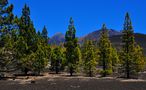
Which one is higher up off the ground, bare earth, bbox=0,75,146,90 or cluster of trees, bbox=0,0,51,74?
cluster of trees, bbox=0,0,51,74

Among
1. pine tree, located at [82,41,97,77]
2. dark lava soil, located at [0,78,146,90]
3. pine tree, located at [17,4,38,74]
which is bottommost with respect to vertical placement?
dark lava soil, located at [0,78,146,90]

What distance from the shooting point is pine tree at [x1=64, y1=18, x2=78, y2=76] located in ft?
333

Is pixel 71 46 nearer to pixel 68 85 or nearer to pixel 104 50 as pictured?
pixel 104 50

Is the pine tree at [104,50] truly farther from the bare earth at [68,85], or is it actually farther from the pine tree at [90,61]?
the bare earth at [68,85]

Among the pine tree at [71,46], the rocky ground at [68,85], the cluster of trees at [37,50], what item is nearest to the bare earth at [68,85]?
the rocky ground at [68,85]

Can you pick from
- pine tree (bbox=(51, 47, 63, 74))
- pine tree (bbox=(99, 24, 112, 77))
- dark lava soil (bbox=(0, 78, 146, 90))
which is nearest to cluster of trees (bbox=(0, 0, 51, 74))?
dark lava soil (bbox=(0, 78, 146, 90))

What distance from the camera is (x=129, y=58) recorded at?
8900cm

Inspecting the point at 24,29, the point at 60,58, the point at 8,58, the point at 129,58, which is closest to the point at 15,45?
the point at 8,58

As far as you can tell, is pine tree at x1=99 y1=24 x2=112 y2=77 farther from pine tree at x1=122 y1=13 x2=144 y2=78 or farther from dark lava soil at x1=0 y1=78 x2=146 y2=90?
dark lava soil at x1=0 y1=78 x2=146 y2=90

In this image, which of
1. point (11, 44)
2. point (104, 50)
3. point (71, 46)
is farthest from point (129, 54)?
point (11, 44)

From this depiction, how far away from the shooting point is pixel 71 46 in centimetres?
10294

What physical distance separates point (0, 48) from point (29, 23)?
2400cm

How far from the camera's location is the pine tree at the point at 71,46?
101m

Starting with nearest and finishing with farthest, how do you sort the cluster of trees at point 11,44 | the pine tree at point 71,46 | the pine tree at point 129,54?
the cluster of trees at point 11,44 < the pine tree at point 129,54 < the pine tree at point 71,46
